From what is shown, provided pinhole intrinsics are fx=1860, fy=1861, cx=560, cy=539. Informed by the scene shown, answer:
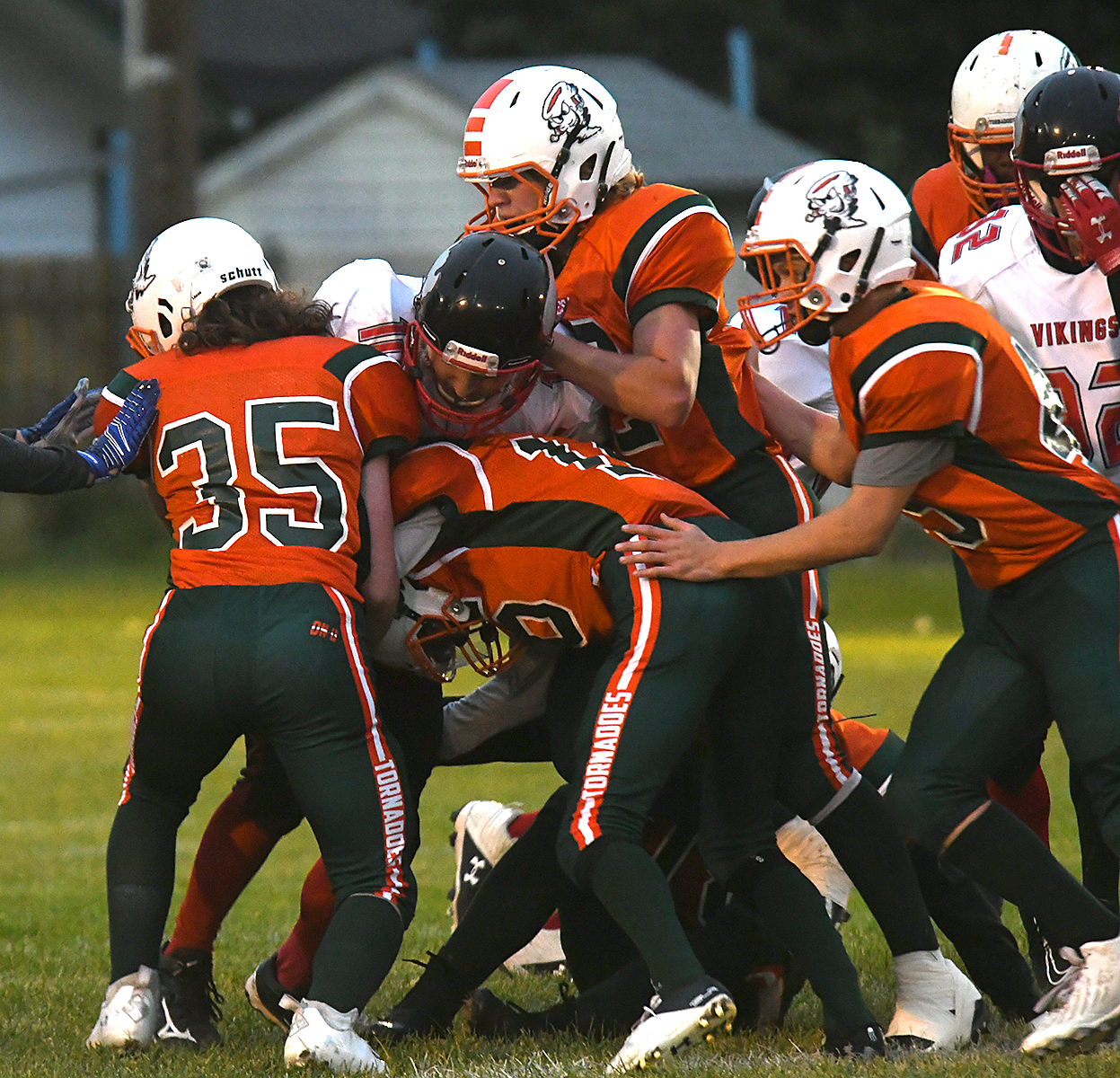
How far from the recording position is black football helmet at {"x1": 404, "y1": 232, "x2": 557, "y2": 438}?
4.08 meters

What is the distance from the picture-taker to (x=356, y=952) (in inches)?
153

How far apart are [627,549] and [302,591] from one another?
2.34 ft

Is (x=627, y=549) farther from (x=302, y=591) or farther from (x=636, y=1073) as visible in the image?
(x=636, y=1073)

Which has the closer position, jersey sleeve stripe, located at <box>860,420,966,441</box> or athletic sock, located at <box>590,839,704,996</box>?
athletic sock, located at <box>590,839,704,996</box>

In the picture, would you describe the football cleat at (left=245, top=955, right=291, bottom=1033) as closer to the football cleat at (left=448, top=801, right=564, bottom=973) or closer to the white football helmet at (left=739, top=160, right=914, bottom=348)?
the football cleat at (left=448, top=801, right=564, bottom=973)

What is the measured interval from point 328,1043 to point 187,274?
5.88 feet

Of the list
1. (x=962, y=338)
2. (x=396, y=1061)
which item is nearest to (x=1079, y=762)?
(x=962, y=338)

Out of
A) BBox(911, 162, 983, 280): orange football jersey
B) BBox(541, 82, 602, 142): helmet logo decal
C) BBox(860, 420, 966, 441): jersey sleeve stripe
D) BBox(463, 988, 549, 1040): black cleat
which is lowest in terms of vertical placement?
BBox(463, 988, 549, 1040): black cleat

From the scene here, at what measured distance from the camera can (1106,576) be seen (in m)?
4.01

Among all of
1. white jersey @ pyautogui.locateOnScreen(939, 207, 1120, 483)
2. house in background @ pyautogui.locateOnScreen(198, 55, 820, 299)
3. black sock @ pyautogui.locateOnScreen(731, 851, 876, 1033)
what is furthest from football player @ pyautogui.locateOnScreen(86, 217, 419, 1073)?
house in background @ pyautogui.locateOnScreen(198, 55, 820, 299)

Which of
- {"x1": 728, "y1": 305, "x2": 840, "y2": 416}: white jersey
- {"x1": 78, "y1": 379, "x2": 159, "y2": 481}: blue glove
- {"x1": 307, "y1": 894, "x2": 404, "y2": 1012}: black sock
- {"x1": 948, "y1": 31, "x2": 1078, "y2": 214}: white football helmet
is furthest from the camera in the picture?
{"x1": 728, "y1": 305, "x2": 840, "y2": 416}: white jersey

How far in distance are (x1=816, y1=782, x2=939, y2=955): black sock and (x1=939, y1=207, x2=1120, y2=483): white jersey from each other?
105 centimetres

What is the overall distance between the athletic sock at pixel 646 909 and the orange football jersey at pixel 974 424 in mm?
1016

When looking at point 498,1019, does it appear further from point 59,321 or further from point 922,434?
point 59,321
